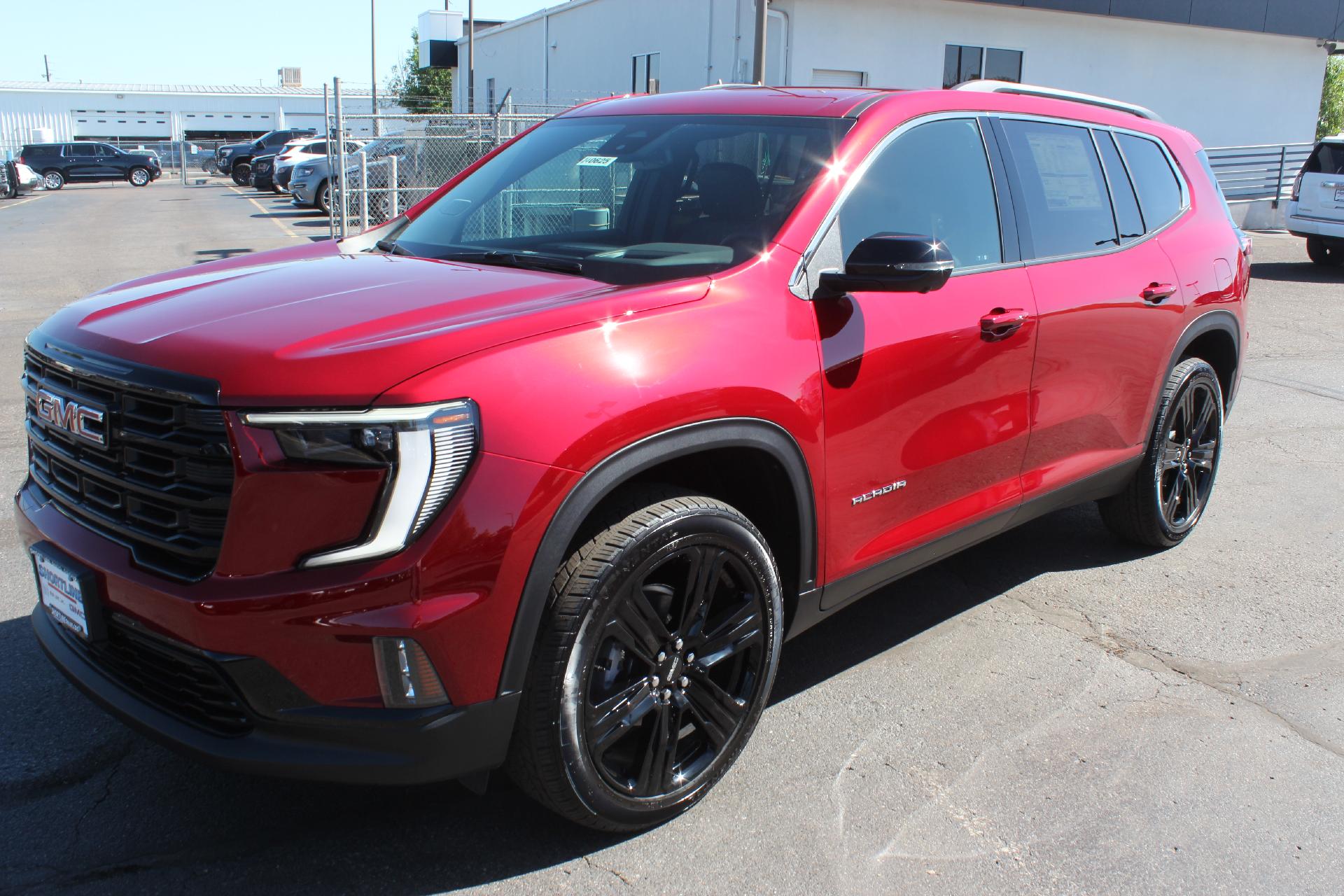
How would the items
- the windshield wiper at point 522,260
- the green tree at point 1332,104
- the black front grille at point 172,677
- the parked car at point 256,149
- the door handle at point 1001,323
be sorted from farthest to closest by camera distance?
the green tree at point 1332,104 → the parked car at point 256,149 → the door handle at point 1001,323 → the windshield wiper at point 522,260 → the black front grille at point 172,677

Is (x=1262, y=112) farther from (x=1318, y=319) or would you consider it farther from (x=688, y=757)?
(x=688, y=757)

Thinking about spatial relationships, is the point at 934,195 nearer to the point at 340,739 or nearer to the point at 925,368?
the point at 925,368

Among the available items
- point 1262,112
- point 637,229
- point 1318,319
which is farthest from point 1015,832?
point 1262,112

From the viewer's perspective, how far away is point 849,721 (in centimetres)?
352

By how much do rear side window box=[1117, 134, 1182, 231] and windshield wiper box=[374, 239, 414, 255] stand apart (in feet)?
9.48

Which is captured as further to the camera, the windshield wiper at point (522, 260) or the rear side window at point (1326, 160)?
the rear side window at point (1326, 160)

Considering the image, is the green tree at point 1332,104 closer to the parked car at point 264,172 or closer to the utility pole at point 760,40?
the parked car at point 264,172

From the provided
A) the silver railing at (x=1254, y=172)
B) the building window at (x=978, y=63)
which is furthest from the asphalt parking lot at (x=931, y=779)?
the silver railing at (x=1254, y=172)

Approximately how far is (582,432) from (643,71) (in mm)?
24328

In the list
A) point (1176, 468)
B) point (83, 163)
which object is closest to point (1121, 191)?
point (1176, 468)

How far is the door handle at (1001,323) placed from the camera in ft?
11.8

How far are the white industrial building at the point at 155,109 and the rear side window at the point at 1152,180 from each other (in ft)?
222

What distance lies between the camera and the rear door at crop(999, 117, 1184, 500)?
396cm

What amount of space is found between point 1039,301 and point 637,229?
140cm
